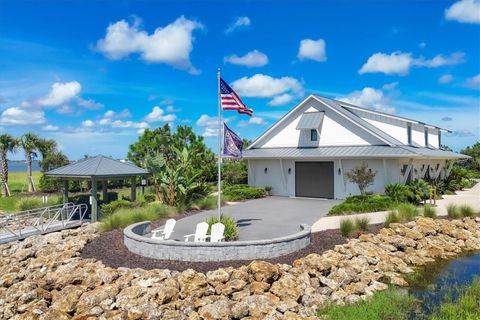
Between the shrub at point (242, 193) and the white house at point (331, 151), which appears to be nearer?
the white house at point (331, 151)

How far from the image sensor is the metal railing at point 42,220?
1727cm

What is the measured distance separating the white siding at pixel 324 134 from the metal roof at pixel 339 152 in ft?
1.83

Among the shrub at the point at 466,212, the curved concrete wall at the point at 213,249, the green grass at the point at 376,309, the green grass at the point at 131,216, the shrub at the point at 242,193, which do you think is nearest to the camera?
the green grass at the point at 376,309

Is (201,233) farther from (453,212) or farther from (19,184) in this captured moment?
(19,184)

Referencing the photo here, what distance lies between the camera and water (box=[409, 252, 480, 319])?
33.0ft

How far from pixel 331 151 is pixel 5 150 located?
96.8ft

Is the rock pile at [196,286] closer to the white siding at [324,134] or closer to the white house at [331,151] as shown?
the white house at [331,151]

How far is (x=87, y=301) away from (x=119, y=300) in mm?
813

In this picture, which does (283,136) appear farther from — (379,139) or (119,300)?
(119,300)

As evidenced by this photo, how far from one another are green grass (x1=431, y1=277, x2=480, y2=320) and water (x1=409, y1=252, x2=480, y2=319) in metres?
0.26

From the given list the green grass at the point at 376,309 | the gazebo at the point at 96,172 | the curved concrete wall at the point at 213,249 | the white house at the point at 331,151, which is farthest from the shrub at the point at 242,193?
the green grass at the point at 376,309

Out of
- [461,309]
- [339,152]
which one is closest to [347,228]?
[461,309]

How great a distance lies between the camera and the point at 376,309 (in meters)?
9.46

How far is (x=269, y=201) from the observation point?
83.9 ft
